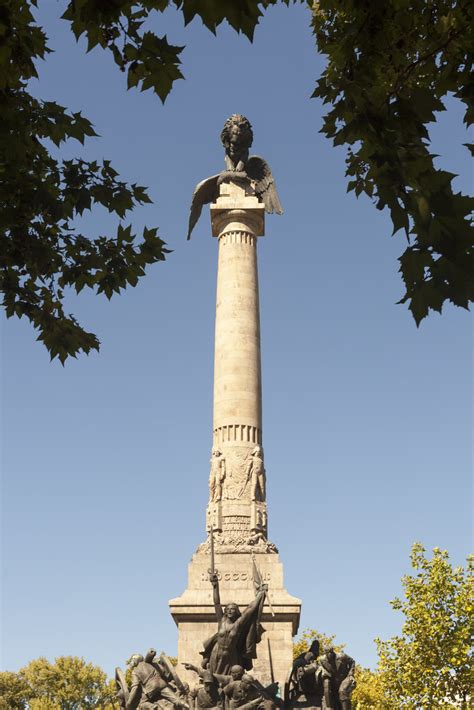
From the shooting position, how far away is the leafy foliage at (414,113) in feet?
17.4

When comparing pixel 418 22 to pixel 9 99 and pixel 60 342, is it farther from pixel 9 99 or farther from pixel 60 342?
pixel 60 342

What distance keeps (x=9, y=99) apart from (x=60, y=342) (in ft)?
8.63

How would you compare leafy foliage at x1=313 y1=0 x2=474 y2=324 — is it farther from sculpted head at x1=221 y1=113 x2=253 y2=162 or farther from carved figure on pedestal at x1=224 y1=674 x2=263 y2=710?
sculpted head at x1=221 y1=113 x2=253 y2=162

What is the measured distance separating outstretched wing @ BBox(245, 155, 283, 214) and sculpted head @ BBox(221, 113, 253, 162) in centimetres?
39

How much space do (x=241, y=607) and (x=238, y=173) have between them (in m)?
13.6

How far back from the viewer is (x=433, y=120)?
226 inches

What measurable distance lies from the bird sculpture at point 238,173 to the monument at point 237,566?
0.11 ft

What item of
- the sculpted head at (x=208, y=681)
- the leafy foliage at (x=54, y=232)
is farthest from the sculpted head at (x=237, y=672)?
the leafy foliage at (x=54, y=232)

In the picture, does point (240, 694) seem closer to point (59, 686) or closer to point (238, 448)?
point (238, 448)

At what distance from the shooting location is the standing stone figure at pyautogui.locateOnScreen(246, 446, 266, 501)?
76.8 feet

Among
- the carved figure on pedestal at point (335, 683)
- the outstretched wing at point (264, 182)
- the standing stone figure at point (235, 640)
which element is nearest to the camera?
the standing stone figure at point (235, 640)

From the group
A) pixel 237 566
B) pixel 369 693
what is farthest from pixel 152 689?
pixel 369 693

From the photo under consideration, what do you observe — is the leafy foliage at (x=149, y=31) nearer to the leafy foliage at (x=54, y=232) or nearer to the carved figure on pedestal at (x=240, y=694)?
the leafy foliage at (x=54, y=232)

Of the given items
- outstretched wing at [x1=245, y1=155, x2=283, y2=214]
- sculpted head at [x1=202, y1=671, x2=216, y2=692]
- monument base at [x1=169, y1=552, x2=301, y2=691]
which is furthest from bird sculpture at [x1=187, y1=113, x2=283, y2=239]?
sculpted head at [x1=202, y1=671, x2=216, y2=692]
